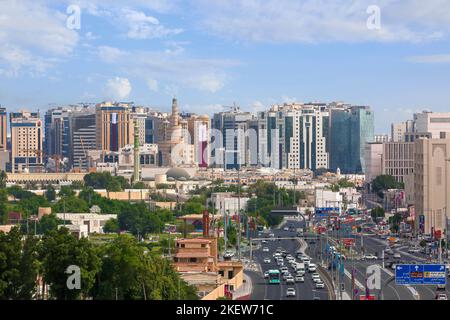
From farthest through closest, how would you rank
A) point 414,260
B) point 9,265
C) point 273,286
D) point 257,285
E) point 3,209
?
point 3,209 → point 414,260 → point 257,285 → point 273,286 → point 9,265

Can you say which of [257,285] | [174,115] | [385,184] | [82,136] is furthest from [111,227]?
[82,136]

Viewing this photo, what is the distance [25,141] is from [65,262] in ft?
241

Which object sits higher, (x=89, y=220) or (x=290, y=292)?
(x=290, y=292)

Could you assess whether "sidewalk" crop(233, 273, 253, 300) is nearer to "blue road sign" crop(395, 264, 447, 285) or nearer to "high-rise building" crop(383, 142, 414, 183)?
"blue road sign" crop(395, 264, 447, 285)

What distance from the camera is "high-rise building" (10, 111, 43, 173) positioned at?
82.6 meters

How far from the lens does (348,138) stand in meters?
84.5

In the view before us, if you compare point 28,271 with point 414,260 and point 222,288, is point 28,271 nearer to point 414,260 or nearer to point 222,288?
point 222,288

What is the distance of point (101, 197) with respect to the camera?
158 feet

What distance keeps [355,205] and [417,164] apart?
47.7 ft

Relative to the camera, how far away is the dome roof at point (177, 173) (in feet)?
209

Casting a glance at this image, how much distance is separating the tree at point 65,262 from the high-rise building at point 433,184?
17.5m
